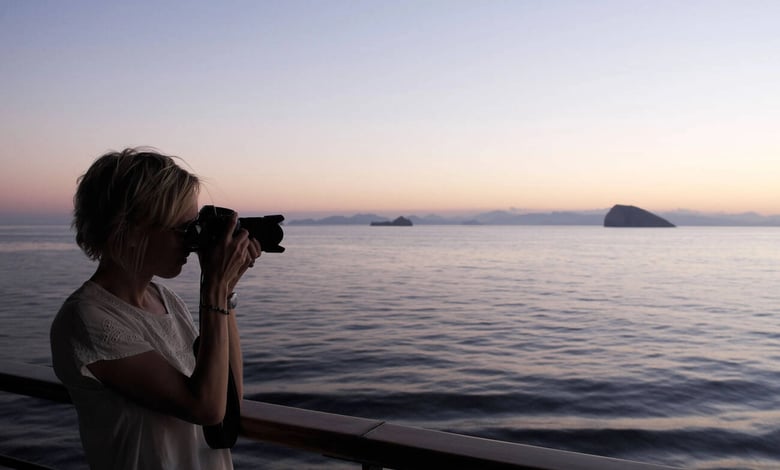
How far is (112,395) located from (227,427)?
0.25 meters

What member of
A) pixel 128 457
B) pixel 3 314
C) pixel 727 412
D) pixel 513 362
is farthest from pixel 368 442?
pixel 3 314

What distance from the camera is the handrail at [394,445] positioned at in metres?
1.05

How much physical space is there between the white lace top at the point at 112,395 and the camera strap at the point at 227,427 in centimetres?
2

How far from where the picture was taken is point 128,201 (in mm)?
1050

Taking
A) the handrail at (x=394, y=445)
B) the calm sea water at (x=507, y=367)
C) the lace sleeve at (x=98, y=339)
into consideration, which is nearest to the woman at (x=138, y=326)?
the lace sleeve at (x=98, y=339)

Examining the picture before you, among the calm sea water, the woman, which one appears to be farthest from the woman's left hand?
the calm sea water

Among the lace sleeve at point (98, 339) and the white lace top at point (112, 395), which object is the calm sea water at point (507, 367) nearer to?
the white lace top at point (112, 395)

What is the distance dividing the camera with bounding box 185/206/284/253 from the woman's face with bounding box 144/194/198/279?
0.06ft

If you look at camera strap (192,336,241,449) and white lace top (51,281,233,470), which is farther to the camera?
camera strap (192,336,241,449)

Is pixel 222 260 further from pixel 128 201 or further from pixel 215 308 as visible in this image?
pixel 128 201

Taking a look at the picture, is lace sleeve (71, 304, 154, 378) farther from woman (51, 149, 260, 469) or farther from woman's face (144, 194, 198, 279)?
woman's face (144, 194, 198, 279)

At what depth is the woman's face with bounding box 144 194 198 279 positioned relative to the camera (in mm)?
1102

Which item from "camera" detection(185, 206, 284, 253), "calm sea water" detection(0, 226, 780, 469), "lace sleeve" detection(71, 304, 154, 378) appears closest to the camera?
"lace sleeve" detection(71, 304, 154, 378)

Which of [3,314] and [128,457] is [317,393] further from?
[3,314]
